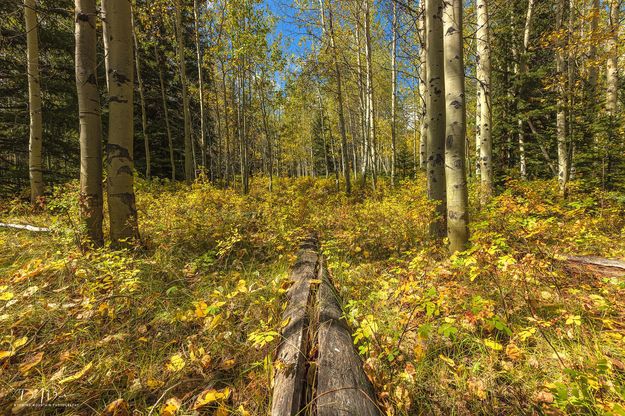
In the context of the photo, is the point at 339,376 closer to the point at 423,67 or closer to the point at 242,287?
the point at 242,287

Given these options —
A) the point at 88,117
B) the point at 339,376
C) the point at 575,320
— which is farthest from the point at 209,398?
the point at 88,117

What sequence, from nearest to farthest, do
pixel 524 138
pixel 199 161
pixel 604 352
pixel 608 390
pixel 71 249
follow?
pixel 608 390, pixel 604 352, pixel 71 249, pixel 524 138, pixel 199 161

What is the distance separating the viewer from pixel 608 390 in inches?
59.0

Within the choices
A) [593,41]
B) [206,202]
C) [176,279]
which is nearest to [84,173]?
[176,279]

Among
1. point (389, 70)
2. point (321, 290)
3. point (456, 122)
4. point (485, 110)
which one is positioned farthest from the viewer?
point (389, 70)

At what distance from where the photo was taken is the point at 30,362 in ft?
6.31

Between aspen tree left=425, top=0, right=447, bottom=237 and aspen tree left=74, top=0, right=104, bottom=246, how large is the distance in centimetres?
501

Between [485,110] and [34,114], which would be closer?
[485,110]

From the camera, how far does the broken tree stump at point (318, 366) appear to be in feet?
4.75

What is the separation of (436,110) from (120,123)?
15.8ft

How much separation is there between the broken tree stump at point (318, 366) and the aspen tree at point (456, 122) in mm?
2129

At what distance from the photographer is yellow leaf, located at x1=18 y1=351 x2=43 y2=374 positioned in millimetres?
1836

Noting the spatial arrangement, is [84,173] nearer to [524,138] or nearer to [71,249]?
[71,249]

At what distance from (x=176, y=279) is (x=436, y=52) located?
4.90 metres
